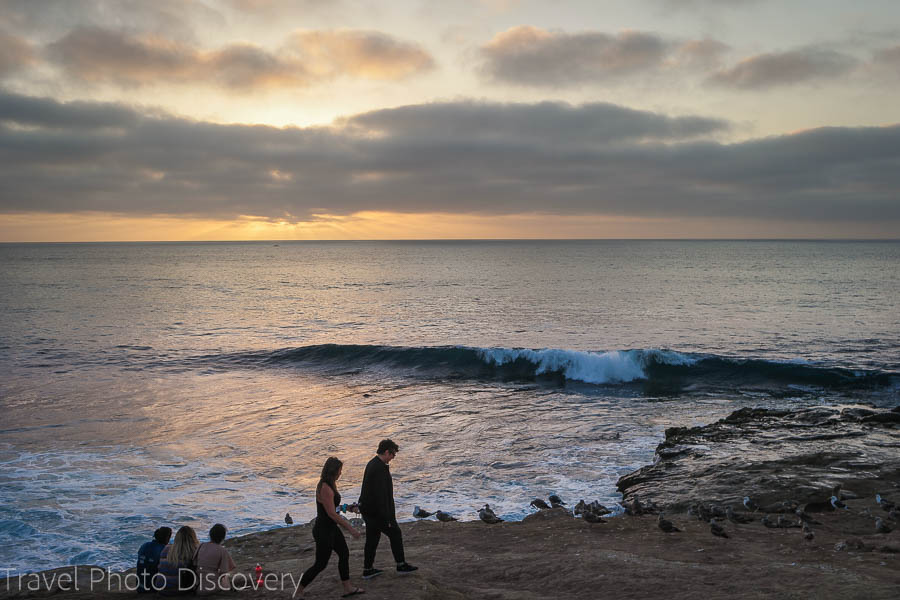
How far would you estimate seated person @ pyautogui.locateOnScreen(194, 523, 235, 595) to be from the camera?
26.1ft

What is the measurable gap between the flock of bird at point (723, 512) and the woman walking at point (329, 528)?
4.30 meters

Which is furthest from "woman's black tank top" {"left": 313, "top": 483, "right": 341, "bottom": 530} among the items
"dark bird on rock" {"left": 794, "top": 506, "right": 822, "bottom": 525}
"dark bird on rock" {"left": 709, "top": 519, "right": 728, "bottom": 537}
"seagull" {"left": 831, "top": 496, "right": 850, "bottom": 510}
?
"seagull" {"left": 831, "top": 496, "right": 850, "bottom": 510}

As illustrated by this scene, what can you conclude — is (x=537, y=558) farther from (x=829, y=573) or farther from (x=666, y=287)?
(x=666, y=287)

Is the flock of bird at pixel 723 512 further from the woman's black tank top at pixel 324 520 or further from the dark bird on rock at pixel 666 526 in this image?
the woman's black tank top at pixel 324 520

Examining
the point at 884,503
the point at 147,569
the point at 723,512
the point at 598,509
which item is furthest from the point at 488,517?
the point at 884,503

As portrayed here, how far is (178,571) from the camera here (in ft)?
25.9

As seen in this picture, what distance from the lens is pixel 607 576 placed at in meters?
8.39

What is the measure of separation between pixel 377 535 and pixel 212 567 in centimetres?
222

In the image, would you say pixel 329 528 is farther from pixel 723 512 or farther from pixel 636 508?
pixel 723 512

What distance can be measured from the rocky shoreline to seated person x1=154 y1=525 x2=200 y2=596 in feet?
2.59

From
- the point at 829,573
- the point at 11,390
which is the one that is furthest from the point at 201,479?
the point at 11,390

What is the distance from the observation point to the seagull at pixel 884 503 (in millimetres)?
10818

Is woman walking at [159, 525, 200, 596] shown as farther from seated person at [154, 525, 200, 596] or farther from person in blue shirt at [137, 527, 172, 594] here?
person in blue shirt at [137, 527, 172, 594]

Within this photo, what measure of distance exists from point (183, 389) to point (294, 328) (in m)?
19.2
